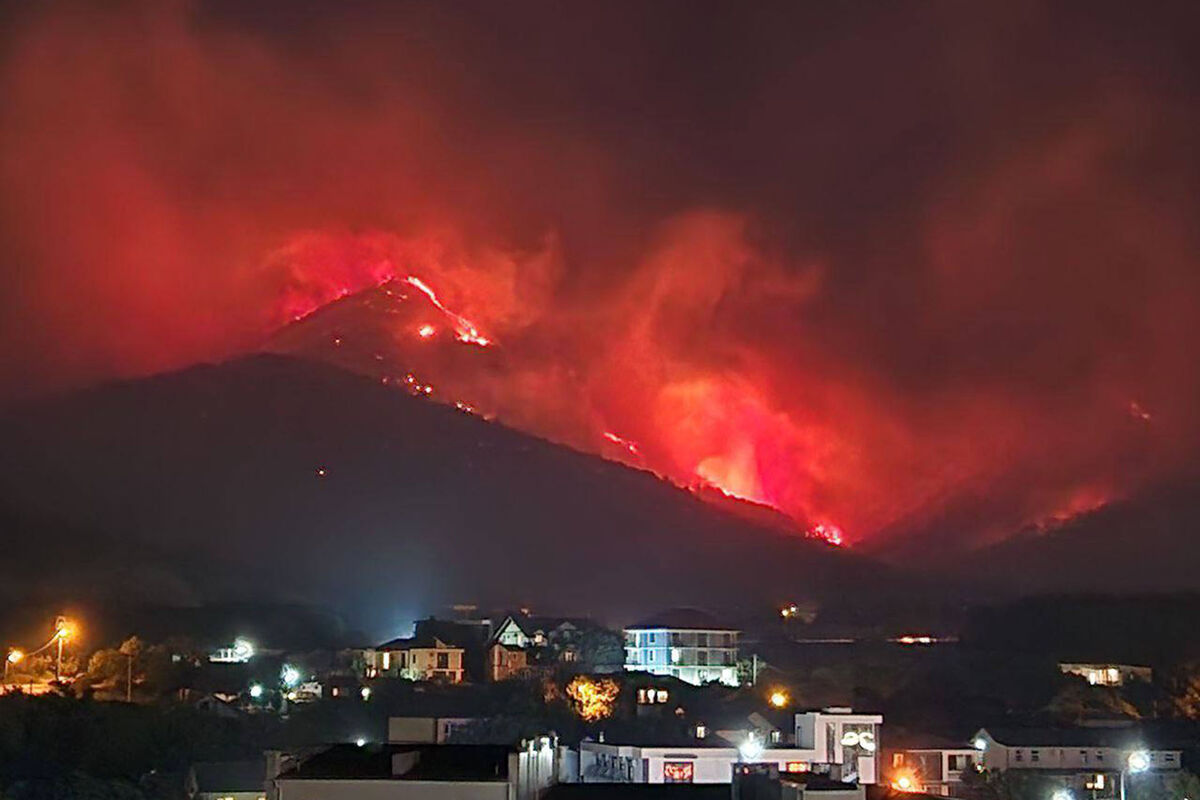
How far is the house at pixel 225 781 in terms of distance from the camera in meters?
34.8

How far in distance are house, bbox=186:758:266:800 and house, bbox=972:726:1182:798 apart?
19.2 metres

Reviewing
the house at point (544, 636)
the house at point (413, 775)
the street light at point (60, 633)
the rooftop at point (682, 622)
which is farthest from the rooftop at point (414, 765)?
the rooftop at point (682, 622)

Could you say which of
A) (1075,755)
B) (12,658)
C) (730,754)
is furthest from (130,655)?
(1075,755)

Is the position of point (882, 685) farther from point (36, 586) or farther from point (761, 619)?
point (36, 586)

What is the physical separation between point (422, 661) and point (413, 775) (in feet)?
94.1

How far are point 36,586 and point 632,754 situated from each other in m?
25.1

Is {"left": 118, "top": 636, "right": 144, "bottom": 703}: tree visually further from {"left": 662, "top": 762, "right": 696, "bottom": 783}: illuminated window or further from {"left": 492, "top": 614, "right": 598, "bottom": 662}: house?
A: {"left": 662, "top": 762, "right": 696, "bottom": 783}: illuminated window

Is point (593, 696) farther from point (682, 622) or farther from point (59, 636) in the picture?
point (59, 636)

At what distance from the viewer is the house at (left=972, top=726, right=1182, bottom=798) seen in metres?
42.9

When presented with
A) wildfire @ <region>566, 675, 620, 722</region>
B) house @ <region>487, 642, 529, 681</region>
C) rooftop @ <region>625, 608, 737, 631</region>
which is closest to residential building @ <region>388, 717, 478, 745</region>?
wildfire @ <region>566, 675, 620, 722</region>

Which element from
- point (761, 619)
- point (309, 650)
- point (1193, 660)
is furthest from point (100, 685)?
point (1193, 660)

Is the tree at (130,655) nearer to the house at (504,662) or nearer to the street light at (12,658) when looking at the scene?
the street light at (12,658)

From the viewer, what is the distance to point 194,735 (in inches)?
1535

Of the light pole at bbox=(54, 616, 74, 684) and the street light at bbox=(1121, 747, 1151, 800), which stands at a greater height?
the light pole at bbox=(54, 616, 74, 684)
